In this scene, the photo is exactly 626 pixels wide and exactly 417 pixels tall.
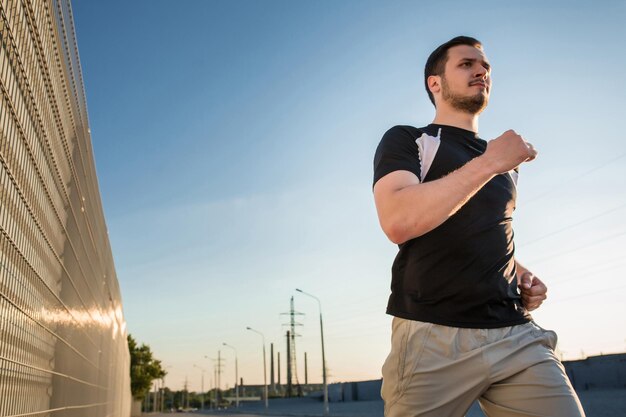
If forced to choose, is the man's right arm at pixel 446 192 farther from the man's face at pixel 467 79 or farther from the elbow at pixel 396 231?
the man's face at pixel 467 79

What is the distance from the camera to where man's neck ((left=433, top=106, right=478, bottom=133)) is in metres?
2.69

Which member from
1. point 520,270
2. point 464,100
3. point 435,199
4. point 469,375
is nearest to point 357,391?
point 520,270

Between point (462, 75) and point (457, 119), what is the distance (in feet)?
0.61

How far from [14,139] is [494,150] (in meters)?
1.95

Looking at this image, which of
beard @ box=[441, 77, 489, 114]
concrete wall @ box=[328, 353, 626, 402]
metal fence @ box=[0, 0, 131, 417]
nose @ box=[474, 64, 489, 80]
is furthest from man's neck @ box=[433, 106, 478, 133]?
concrete wall @ box=[328, 353, 626, 402]

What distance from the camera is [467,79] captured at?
2641 millimetres

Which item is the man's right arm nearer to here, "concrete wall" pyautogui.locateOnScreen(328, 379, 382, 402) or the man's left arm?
the man's left arm

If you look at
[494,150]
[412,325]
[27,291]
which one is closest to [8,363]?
[27,291]

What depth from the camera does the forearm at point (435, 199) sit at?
2.04 metres

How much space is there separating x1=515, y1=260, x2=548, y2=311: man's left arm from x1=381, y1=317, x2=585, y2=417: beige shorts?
26 cm

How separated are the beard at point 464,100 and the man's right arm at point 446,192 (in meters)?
0.54

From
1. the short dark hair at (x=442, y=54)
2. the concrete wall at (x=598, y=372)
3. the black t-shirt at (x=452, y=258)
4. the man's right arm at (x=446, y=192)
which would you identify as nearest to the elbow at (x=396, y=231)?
the man's right arm at (x=446, y=192)

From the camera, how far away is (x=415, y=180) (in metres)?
2.22

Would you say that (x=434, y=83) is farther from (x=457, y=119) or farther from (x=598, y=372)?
(x=598, y=372)
